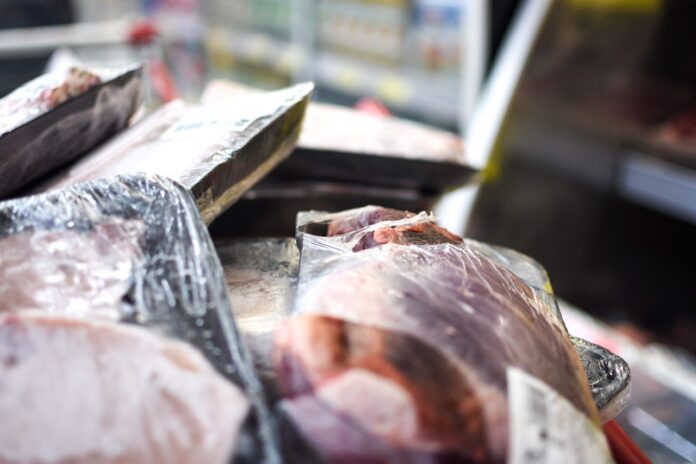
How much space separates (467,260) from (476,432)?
184 millimetres

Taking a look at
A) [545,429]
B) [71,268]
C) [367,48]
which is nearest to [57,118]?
[71,268]

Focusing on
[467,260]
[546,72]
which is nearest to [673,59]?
[546,72]

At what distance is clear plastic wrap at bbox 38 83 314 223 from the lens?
2.32 feet

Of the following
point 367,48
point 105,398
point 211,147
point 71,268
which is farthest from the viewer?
point 367,48

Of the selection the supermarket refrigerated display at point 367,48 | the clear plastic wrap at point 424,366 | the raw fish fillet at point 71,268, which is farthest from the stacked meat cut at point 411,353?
the supermarket refrigerated display at point 367,48

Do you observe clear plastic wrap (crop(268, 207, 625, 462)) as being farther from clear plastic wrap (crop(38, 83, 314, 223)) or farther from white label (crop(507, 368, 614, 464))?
clear plastic wrap (crop(38, 83, 314, 223))

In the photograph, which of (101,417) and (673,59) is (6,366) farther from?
(673,59)

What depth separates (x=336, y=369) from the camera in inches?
17.0

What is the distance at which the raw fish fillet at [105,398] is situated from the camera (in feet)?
1.30

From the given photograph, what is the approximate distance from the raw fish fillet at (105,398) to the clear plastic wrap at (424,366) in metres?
0.06

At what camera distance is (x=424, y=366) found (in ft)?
1.47

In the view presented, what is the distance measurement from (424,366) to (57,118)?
59 centimetres

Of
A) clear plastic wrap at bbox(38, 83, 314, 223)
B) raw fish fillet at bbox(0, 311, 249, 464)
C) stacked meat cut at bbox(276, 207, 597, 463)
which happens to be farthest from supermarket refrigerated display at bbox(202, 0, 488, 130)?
raw fish fillet at bbox(0, 311, 249, 464)

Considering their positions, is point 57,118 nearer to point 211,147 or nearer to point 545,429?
point 211,147
